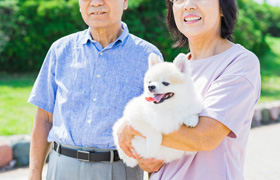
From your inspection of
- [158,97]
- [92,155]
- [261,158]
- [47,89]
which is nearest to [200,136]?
[158,97]

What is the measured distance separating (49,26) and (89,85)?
953 centimetres

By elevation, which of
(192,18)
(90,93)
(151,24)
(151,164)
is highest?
(192,18)

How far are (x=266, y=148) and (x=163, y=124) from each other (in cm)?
622

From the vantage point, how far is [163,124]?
2.01m

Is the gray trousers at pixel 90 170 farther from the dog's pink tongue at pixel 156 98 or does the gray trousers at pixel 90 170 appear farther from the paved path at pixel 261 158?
the paved path at pixel 261 158

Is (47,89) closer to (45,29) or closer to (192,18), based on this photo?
(192,18)

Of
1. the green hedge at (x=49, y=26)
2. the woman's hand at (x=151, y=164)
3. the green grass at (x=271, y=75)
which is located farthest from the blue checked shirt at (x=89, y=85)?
the green grass at (x=271, y=75)

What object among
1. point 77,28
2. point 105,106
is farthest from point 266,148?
point 77,28

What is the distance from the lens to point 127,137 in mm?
2217

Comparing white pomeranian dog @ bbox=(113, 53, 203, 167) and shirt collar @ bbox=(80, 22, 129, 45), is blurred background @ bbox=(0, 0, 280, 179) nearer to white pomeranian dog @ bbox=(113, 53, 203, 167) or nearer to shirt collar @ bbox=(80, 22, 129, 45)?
shirt collar @ bbox=(80, 22, 129, 45)

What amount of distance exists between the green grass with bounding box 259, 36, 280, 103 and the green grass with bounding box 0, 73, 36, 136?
699 centimetres

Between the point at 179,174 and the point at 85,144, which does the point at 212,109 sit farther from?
the point at 85,144

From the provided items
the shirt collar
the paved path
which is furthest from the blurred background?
the shirt collar

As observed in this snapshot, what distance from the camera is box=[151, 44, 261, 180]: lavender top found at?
192cm
